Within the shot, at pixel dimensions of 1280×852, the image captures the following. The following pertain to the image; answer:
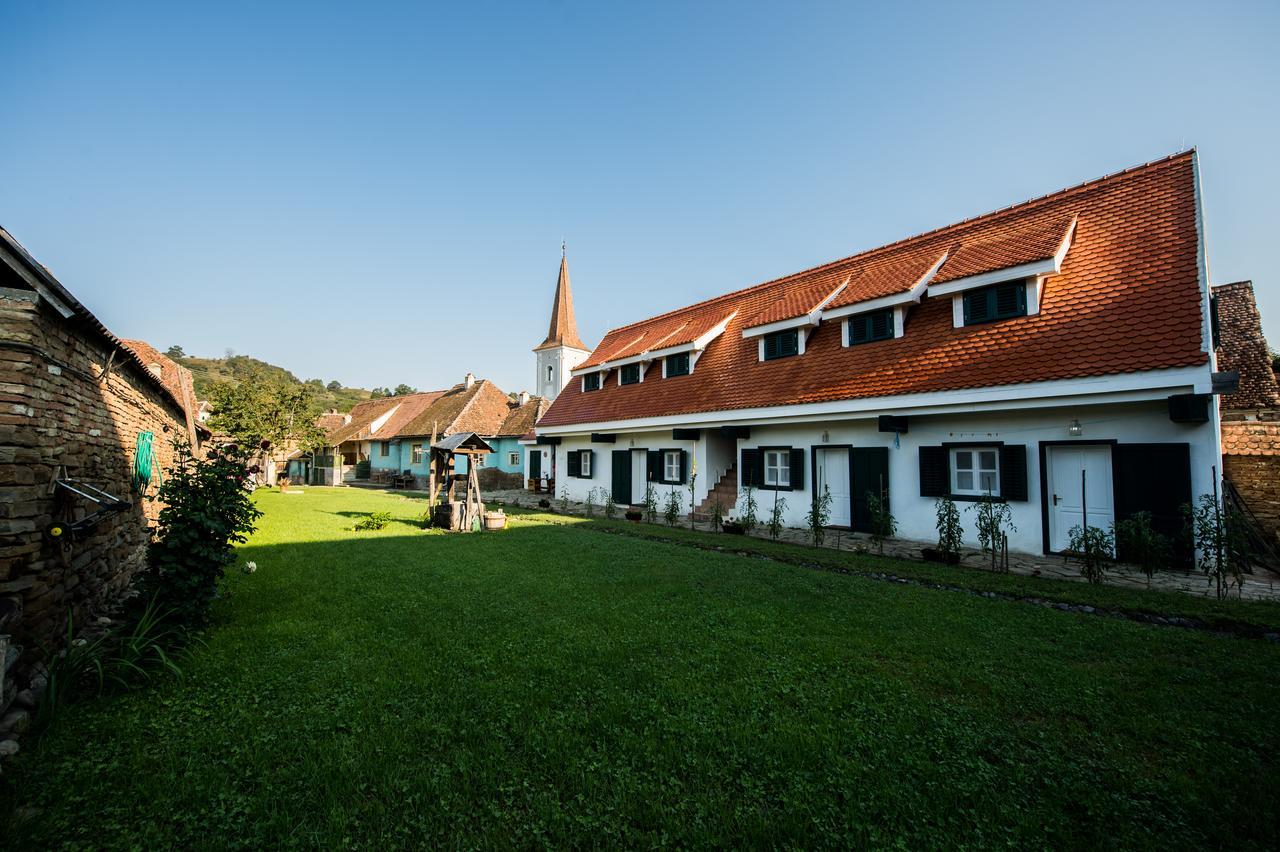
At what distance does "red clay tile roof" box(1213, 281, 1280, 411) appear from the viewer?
12703 mm

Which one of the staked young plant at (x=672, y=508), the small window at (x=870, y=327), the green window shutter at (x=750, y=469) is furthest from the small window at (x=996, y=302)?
the staked young plant at (x=672, y=508)

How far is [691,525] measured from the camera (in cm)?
1452

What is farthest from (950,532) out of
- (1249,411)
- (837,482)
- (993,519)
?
(1249,411)

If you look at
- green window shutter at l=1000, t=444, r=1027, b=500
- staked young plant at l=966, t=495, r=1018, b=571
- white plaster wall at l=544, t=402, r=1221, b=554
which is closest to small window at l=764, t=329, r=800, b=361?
white plaster wall at l=544, t=402, r=1221, b=554

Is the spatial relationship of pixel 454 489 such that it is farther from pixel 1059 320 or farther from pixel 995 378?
pixel 1059 320

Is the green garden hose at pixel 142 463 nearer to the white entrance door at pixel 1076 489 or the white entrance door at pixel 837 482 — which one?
the white entrance door at pixel 837 482

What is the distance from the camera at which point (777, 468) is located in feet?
46.3

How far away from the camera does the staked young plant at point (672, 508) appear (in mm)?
14656

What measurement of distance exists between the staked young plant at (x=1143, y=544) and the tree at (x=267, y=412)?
31.0 m

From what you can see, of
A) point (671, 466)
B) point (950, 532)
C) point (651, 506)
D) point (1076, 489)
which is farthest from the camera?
point (671, 466)

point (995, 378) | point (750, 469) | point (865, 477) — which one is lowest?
point (865, 477)

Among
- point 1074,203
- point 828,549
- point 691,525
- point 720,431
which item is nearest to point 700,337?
point 720,431

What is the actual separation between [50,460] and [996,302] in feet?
48.1

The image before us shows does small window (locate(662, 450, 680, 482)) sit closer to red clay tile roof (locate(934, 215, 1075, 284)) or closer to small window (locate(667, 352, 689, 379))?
small window (locate(667, 352, 689, 379))
